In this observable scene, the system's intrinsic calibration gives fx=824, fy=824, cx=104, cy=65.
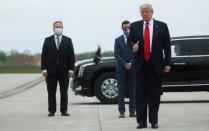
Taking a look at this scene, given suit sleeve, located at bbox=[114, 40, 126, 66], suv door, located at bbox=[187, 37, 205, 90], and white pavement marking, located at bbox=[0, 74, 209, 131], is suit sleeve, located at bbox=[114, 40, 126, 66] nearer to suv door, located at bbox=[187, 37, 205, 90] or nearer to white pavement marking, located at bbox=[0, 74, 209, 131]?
white pavement marking, located at bbox=[0, 74, 209, 131]

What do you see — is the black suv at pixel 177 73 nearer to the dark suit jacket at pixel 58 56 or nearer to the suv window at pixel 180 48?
the suv window at pixel 180 48

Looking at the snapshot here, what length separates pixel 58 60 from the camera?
15625mm

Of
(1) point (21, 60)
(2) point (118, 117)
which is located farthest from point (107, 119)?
(1) point (21, 60)

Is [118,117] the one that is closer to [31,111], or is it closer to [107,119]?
[107,119]

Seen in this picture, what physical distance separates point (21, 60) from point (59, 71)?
381ft

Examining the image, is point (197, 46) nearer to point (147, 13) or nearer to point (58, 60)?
point (58, 60)

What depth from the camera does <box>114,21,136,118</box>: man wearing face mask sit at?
15000 millimetres

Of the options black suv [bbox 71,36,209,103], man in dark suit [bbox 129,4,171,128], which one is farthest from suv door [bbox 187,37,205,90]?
man in dark suit [bbox 129,4,171,128]

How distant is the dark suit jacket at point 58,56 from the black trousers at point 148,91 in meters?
3.43

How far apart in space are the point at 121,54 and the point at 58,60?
1.24 metres

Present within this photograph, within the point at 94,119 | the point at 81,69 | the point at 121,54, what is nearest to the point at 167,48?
the point at 94,119

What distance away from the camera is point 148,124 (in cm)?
1315

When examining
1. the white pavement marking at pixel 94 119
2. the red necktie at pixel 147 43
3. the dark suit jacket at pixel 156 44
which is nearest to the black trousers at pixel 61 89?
the white pavement marking at pixel 94 119

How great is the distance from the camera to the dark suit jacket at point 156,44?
478 inches
